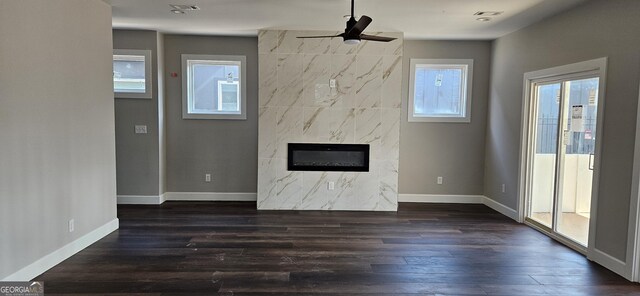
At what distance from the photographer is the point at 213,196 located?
6.34m

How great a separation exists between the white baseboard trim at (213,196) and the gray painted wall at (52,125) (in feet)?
5.82

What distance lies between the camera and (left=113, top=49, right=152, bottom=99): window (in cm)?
582

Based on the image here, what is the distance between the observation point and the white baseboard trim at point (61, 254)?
310 centimetres

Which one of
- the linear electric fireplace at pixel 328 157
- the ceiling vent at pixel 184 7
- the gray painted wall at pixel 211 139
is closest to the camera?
the ceiling vent at pixel 184 7

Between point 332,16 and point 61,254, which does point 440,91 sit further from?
point 61,254

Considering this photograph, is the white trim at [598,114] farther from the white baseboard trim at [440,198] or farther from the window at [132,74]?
the window at [132,74]

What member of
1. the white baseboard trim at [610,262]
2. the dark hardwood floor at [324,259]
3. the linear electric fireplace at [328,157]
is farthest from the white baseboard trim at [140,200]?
the white baseboard trim at [610,262]

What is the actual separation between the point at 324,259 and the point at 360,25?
2344mm

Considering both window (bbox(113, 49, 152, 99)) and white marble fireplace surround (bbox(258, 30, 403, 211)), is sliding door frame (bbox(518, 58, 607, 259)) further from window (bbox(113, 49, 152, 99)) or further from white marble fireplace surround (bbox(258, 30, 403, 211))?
window (bbox(113, 49, 152, 99))

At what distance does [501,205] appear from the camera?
5.79 meters

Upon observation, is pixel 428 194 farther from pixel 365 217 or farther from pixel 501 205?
pixel 365 217

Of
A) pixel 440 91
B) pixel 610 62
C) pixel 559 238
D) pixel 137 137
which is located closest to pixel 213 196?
pixel 137 137

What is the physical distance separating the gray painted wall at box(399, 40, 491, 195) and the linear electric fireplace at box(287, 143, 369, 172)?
0.99m

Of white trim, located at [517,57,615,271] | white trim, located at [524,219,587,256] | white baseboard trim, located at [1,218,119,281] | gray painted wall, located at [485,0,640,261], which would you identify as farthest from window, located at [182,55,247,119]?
white trim, located at [524,219,587,256]
